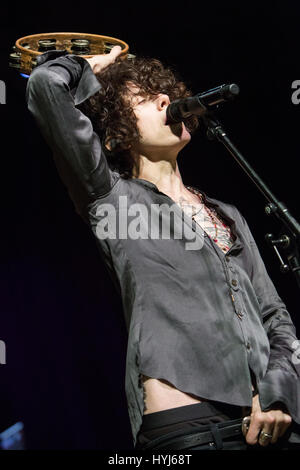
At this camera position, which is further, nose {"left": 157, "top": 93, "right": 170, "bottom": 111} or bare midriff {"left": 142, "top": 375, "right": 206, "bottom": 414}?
nose {"left": 157, "top": 93, "right": 170, "bottom": 111}

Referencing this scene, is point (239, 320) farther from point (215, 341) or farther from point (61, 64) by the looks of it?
point (61, 64)

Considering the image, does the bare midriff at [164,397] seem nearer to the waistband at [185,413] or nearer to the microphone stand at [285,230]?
the waistband at [185,413]

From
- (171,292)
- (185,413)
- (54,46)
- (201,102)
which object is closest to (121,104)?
(54,46)

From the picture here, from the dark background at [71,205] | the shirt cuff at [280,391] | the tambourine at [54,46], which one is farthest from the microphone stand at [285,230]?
the dark background at [71,205]

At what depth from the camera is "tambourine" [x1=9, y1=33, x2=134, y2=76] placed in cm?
155

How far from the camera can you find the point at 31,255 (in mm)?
2230

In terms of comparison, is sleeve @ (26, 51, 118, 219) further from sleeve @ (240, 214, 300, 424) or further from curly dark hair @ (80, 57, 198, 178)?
sleeve @ (240, 214, 300, 424)

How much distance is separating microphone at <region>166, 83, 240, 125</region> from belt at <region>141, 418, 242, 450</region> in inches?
28.2

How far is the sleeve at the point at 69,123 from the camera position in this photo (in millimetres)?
1358

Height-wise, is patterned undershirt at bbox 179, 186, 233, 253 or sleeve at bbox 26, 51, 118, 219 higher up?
sleeve at bbox 26, 51, 118, 219

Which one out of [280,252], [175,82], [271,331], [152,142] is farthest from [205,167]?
[280,252]

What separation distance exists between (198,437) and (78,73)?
3.09ft

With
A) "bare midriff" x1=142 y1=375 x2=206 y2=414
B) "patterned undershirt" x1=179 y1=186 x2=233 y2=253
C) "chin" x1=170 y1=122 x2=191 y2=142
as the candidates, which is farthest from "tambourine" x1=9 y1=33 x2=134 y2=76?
"bare midriff" x1=142 y1=375 x2=206 y2=414

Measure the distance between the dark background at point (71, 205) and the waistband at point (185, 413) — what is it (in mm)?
992
